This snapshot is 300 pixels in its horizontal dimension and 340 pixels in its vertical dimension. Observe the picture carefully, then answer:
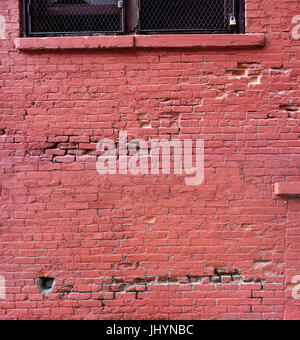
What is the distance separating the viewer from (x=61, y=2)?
111 inches

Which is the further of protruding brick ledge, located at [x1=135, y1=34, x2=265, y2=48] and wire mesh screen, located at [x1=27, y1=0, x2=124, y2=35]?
wire mesh screen, located at [x1=27, y1=0, x2=124, y2=35]

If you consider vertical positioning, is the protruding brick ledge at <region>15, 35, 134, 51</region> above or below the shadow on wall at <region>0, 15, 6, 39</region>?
below

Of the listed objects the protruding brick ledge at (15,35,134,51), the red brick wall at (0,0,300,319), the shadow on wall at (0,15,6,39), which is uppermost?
the shadow on wall at (0,15,6,39)

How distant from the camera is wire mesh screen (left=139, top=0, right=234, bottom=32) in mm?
2799

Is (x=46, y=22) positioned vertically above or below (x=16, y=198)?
above

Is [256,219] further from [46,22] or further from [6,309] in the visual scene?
[46,22]

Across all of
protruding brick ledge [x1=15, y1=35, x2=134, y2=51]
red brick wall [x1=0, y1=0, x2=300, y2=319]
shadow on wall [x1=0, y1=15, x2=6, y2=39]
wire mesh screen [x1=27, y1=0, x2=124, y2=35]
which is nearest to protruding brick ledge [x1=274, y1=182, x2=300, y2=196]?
red brick wall [x1=0, y1=0, x2=300, y2=319]

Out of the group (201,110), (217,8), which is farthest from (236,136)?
(217,8)

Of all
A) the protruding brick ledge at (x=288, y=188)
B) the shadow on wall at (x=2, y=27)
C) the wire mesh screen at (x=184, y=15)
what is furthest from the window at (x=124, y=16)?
the protruding brick ledge at (x=288, y=188)

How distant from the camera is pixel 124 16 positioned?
2799 millimetres

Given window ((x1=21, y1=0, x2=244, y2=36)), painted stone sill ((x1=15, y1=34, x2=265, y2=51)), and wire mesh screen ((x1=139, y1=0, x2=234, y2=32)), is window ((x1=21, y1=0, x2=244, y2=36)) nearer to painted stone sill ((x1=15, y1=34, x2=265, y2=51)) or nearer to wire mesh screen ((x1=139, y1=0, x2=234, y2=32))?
wire mesh screen ((x1=139, y1=0, x2=234, y2=32))

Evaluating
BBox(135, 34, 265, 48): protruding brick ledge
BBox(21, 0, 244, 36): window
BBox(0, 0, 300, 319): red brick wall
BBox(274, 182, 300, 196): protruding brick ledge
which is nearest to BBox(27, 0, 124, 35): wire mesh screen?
BBox(21, 0, 244, 36): window

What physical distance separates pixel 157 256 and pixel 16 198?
1.56 metres

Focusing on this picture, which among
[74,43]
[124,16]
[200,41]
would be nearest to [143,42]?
[124,16]
